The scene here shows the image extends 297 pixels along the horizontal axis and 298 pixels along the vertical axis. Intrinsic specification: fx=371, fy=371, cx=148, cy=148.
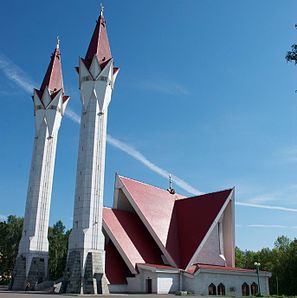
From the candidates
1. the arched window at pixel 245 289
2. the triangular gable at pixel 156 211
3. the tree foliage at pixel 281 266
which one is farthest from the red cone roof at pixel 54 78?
the tree foliage at pixel 281 266

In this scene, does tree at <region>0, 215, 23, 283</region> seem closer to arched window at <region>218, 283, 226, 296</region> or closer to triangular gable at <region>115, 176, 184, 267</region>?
triangular gable at <region>115, 176, 184, 267</region>

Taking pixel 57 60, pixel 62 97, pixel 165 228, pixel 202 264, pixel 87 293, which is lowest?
pixel 87 293

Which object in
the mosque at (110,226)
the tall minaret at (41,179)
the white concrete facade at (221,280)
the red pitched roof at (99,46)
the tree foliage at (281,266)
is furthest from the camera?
the tree foliage at (281,266)

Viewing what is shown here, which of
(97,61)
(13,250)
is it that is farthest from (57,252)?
(97,61)

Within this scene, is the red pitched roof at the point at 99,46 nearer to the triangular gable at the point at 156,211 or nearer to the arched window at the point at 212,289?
the triangular gable at the point at 156,211

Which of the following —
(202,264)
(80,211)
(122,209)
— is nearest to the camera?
(80,211)

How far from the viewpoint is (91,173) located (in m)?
29.1

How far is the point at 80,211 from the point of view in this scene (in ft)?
92.5

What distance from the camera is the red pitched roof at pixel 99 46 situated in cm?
3322

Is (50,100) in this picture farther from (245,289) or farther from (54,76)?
(245,289)

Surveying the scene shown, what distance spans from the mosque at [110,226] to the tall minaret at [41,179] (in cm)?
9

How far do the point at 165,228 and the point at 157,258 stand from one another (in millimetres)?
2812

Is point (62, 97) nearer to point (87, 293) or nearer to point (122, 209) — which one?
point (122, 209)

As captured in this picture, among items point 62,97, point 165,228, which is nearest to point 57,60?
point 62,97
